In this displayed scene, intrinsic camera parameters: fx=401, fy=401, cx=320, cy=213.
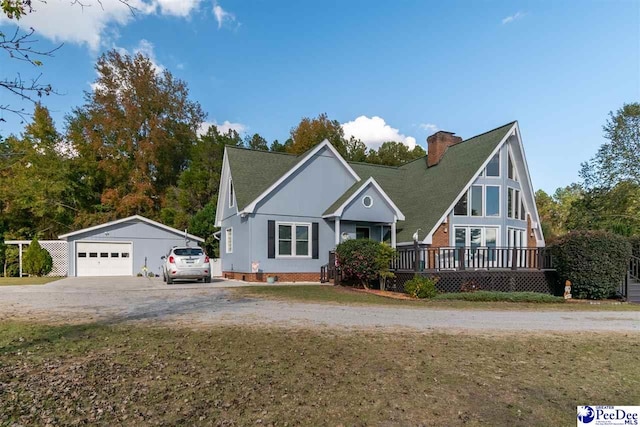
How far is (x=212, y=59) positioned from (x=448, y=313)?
53.0ft

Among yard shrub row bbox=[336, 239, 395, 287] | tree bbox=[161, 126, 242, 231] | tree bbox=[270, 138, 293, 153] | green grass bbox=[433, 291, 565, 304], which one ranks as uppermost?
tree bbox=[270, 138, 293, 153]

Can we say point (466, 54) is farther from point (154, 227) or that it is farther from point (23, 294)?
point (154, 227)

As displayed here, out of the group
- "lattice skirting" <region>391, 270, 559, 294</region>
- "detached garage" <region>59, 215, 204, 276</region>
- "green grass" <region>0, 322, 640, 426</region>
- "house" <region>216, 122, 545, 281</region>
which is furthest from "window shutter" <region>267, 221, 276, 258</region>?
"green grass" <region>0, 322, 640, 426</region>

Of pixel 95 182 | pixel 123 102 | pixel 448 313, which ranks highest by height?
pixel 123 102

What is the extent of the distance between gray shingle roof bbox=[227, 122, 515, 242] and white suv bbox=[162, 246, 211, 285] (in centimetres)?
320

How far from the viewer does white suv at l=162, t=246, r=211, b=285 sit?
1669 centimetres

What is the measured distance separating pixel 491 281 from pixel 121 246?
831 inches

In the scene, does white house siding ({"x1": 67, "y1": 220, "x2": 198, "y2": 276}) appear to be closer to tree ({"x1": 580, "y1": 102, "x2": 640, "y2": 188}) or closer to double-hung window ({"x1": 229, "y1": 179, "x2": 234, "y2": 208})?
double-hung window ({"x1": 229, "y1": 179, "x2": 234, "y2": 208})

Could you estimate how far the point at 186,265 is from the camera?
16797 millimetres

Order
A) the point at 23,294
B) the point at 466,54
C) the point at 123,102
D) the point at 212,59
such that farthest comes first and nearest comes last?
the point at 123,102, the point at 212,59, the point at 466,54, the point at 23,294

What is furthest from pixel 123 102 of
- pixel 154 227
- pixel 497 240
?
pixel 497 240

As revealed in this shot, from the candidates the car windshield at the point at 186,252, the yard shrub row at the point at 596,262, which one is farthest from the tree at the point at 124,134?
the yard shrub row at the point at 596,262

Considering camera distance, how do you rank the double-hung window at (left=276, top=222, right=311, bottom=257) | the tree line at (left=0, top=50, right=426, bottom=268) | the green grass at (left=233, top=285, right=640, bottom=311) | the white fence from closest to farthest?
the green grass at (left=233, top=285, right=640, bottom=311)
the double-hung window at (left=276, top=222, right=311, bottom=257)
the white fence
the tree line at (left=0, top=50, right=426, bottom=268)

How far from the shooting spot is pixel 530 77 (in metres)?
15.3
